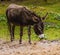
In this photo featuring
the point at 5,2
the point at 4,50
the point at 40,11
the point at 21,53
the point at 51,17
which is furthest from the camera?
the point at 5,2

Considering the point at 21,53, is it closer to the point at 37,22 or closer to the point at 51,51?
the point at 51,51

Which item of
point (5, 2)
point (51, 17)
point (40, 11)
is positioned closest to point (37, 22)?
point (51, 17)

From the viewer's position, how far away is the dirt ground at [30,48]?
48.7 feet

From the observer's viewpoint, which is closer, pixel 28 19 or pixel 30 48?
pixel 30 48

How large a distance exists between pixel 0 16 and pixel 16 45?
12.9 metres

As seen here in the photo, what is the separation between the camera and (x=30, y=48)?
1603 centimetres

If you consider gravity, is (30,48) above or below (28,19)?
below

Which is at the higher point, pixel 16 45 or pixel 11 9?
pixel 11 9

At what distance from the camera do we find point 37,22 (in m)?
17.2

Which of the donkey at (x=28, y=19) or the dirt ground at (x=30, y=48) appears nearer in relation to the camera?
the dirt ground at (x=30, y=48)

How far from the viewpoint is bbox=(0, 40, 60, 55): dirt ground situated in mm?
14845

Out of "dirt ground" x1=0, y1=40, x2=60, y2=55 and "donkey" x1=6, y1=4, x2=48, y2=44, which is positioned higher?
"donkey" x1=6, y1=4, x2=48, y2=44

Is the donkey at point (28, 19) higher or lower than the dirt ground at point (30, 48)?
higher

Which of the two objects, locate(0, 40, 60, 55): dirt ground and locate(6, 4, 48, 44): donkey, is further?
locate(6, 4, 48, 44): donkey
